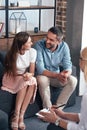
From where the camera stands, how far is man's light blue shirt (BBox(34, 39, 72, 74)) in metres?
3.72

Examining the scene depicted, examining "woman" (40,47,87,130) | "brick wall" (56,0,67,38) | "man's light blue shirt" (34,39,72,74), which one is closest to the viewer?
"woman" (40,47,87,130)

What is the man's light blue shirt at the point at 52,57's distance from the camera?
3719 millimetres

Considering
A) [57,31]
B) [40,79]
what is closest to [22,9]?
[57,31]

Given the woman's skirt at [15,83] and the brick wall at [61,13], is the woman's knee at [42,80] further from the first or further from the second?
the brick wall at [61,13]

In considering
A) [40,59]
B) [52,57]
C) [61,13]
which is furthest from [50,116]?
[61,13]

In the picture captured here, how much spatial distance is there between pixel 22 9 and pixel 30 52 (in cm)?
120

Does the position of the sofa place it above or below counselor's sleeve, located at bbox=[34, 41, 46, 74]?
below

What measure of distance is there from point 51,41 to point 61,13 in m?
1.24

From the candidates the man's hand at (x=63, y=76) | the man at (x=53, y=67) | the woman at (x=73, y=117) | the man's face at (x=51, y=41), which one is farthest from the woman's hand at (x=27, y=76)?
the woman at (x=73, y=117)

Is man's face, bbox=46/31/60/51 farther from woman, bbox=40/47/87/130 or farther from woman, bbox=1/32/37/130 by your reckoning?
woman, bbox=40/47/87/130

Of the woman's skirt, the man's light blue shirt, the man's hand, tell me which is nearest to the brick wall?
the man's light blue shirt

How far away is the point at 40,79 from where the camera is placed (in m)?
3.61

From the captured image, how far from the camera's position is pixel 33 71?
362 cm

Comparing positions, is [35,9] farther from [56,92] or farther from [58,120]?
[58,120]
